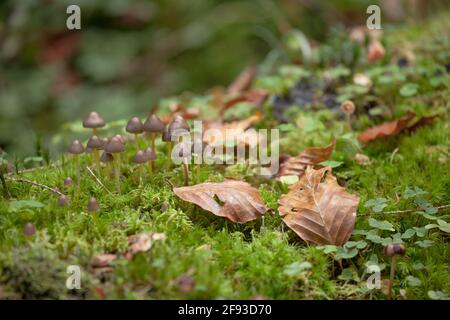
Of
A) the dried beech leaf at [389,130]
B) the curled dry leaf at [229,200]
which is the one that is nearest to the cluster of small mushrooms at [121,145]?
the curled dry leaf at [229,200]

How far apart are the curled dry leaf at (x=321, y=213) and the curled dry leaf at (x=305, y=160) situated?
453 mm

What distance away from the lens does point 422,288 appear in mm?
2270

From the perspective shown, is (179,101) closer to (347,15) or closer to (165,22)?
(165,22)

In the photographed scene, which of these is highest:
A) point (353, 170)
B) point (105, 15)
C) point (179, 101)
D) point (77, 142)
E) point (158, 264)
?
point (105, 15)

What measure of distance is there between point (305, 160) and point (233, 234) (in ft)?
2.94

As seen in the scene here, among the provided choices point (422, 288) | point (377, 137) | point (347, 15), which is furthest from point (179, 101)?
point (347, 15)

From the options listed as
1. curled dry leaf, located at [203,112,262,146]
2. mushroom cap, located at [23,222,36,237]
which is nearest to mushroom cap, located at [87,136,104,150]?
mushroom cap, located at [23,222,36,237]

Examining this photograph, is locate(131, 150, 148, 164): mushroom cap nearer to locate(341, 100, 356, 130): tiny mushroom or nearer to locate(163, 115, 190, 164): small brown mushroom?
locate(163, 115, 190, 164): small brown mushroom

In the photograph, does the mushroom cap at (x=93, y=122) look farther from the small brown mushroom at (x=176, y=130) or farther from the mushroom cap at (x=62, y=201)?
the mushroom cap at (x=62, y=201)

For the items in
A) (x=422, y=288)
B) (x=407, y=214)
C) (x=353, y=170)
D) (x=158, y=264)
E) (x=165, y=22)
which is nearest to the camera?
(x=158, y=264)

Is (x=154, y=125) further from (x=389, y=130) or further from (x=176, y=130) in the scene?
(x=389, y=130)

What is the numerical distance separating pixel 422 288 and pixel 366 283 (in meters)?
0.25

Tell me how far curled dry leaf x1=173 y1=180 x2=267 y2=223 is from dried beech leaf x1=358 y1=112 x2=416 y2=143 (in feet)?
3.85

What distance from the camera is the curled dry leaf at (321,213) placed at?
96.5 inches
